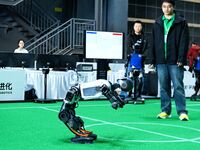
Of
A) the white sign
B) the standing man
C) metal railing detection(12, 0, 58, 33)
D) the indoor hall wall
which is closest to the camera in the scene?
the standing man

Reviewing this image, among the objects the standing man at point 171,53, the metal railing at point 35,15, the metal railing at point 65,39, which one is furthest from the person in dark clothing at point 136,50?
the metal railing at point 35,15

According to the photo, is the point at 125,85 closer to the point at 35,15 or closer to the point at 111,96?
the point at 111,96

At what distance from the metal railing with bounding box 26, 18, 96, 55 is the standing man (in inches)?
361

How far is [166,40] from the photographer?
676 centimetres

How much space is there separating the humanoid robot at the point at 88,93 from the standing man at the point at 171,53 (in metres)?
2.56

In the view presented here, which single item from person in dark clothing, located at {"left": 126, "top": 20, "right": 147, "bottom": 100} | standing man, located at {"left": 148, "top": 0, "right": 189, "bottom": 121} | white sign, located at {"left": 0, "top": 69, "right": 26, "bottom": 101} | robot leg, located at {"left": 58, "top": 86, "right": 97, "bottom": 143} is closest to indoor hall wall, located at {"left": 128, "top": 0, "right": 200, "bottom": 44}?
person in dark clothing, located at {"left": 126, "top": 20, "right": 147, "bottom": 100}

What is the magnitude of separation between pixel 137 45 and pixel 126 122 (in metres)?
3.76

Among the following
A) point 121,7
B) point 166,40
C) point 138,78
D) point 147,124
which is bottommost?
point 147,124

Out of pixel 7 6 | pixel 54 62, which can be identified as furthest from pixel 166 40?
pixel 7 6

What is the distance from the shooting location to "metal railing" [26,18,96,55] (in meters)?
16.0

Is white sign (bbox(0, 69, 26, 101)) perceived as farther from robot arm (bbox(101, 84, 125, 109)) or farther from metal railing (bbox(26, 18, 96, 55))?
robot arm (bbox(101, 84, 125, 109))

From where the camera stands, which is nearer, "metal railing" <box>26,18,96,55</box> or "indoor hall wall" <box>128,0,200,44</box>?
"metal railing" <box>26,18,96,55</box>

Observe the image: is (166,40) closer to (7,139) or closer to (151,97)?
(7,139)

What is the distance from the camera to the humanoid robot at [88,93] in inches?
163
